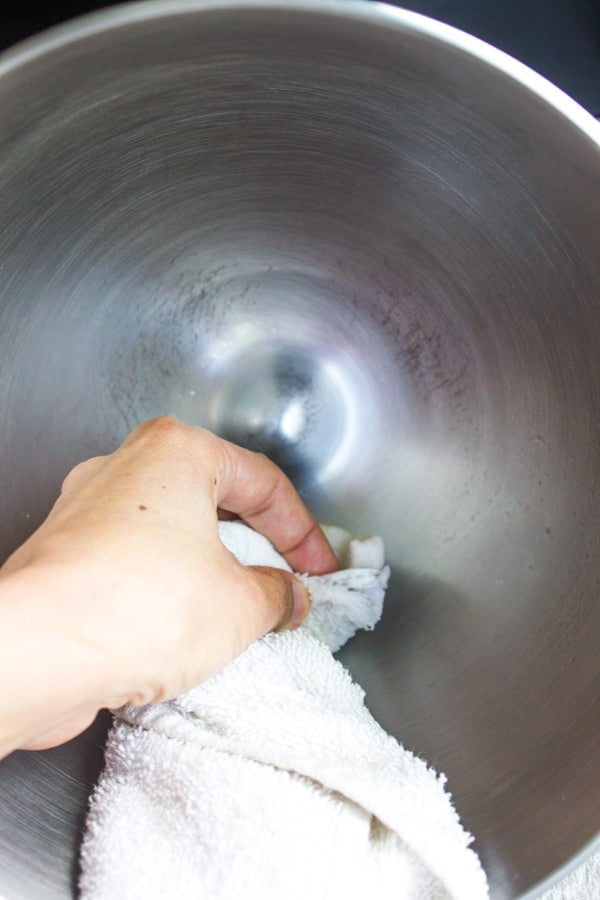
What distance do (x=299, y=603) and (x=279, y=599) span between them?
0.17ft

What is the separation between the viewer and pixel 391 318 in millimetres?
608

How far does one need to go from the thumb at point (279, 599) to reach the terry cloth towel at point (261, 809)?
1.4 inches

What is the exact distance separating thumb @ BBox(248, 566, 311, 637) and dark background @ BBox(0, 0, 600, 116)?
1.14 ft

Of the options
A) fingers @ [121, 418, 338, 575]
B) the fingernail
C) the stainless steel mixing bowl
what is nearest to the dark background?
the stainless steel mixing bowl

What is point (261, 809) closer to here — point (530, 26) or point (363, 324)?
point (363, 324)

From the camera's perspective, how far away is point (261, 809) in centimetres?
40

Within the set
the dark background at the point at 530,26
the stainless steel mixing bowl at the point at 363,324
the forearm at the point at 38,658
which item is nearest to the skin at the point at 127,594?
the forearm at the point at 38,658

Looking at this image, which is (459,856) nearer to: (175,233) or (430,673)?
(430,673)

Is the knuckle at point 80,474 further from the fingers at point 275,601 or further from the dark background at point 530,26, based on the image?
the dark background at point 530,26

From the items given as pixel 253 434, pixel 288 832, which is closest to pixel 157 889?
pixel 288 832

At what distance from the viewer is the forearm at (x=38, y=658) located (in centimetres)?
27

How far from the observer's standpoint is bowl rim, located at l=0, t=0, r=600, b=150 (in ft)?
1.09

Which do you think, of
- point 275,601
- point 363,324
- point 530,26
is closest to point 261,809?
point 275,601

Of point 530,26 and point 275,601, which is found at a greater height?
point 530,26
